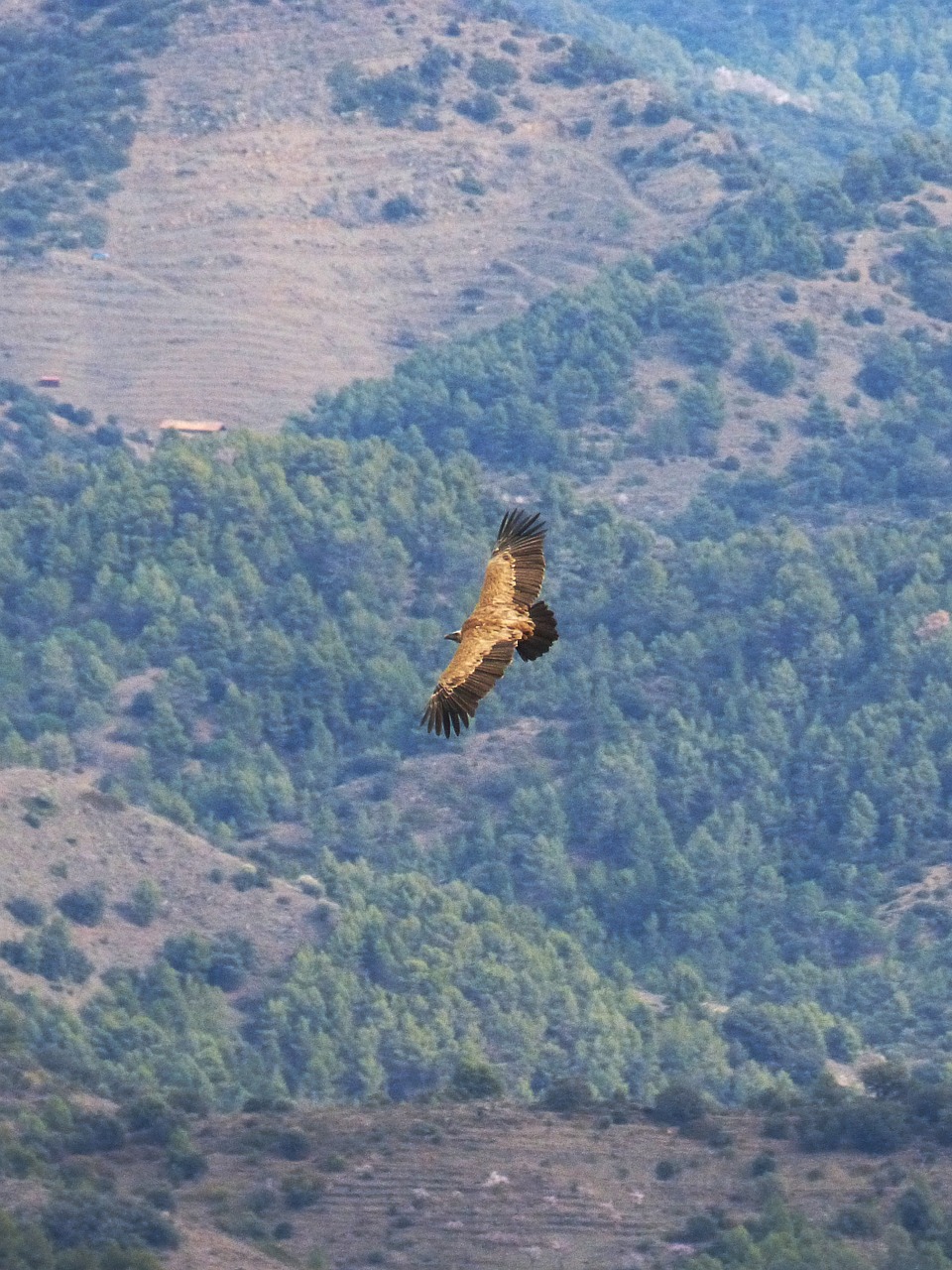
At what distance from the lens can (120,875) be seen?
465ft

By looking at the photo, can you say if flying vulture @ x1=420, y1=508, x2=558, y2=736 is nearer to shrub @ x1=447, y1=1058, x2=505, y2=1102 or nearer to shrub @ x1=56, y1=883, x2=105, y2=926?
shrub @ x1=447, y1=1058, x2=505, y2=1102

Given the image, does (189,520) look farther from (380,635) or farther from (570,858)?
(570,858)

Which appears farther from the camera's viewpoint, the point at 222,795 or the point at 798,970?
the point at 222,795

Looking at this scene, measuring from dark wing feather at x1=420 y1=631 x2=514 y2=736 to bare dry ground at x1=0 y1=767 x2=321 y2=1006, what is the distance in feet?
282

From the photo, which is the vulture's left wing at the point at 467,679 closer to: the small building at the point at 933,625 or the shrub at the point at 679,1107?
the shrub at the point at 679,1107

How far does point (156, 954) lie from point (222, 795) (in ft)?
85.2

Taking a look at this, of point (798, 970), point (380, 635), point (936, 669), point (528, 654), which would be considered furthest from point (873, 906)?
point (528, 654)

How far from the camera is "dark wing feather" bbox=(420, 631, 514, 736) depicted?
49.5 metres

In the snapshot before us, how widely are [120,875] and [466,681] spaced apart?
92.9m

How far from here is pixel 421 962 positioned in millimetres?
138625

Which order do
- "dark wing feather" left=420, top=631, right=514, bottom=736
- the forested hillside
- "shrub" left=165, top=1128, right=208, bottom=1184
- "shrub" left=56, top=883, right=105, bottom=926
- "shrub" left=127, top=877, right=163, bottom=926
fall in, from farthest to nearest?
1. "shrub" left=127, top=877, right=163, bottom=926
2. "shrub" left=56, top=883, right=105, bottom=926
3. the forested hillside
4. "shrub" left=165, top=1128, right=208, bottom=1184
5. "dark wing feather" left=420, top=631, right=514, bottom=736

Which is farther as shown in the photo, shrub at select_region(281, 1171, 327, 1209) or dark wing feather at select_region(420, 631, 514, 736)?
shrub at select_region(281, 1171, 327, 1209)

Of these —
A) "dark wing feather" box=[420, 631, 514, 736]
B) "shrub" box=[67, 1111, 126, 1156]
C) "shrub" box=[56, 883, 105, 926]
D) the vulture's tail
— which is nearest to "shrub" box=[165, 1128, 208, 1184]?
"shrub" box=[67, 1111, 126, 1156]

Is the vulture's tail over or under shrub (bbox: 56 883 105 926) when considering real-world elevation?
over
